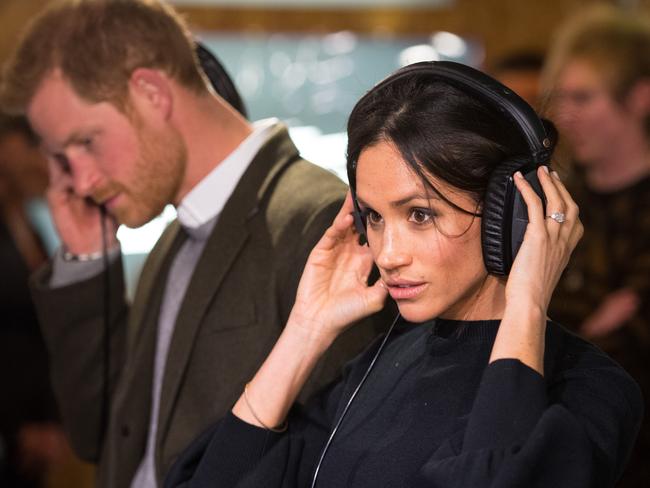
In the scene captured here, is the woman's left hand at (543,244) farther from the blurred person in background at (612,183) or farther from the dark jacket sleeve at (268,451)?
the blurred person in background at (612,183)

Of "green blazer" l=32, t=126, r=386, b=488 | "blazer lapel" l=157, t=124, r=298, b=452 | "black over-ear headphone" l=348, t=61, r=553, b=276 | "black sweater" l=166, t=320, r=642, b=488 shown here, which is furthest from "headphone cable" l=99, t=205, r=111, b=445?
"black over-ear headphone" l=348, t=61, r=553, b=276

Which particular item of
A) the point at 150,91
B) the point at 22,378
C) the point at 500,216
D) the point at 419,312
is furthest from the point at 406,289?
the point at 22,378

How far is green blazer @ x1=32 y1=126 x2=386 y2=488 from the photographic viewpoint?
5.77ft

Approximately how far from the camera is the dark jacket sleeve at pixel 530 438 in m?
1.17

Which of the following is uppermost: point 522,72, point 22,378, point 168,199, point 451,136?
point 451,136

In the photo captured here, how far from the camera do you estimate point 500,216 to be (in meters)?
1.27

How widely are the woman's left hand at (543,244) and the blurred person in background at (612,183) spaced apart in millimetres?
1286

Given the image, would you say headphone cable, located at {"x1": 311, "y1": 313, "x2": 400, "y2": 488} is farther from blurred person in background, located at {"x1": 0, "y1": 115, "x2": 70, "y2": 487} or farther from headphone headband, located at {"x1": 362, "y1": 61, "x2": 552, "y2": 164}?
blurred person in background, located at {"x1": 0, "y1": 115, "x2": 70, "y2": 487}

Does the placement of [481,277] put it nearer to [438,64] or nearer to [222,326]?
[438,64]

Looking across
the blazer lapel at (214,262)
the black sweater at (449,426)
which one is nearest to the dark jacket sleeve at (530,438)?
the black sweater at (449,426)

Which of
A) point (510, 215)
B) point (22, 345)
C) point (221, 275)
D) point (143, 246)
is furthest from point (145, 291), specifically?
point (143, 246)

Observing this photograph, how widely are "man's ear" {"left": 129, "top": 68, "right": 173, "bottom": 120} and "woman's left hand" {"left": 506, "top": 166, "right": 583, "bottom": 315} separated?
0.88m

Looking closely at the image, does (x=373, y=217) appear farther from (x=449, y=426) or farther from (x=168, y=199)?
(x=168, y=199)

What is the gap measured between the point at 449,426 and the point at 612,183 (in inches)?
72.7
